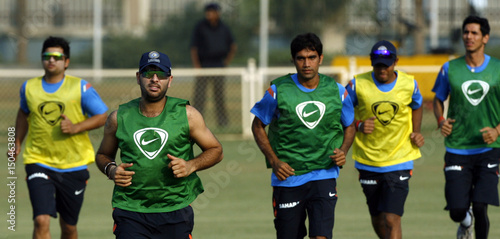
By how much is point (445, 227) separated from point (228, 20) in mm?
29954

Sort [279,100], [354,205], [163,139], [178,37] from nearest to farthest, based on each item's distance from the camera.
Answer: [163,139] → [279,100] → [354,205] → [178,37]

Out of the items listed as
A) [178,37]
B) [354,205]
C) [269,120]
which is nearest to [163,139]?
[269,120]

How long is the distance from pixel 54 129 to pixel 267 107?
2260 millimetres

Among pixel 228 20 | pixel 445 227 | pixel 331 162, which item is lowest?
pixel 445 227

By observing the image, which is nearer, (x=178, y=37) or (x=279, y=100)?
(x=279, y=100)

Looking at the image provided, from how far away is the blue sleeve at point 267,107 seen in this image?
7.47 m

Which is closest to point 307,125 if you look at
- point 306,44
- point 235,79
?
point 306,44

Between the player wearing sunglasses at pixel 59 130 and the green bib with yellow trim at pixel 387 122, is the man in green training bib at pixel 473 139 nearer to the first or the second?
the green bib with yellow trim at pixel 387 122

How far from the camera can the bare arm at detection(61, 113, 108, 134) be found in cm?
852

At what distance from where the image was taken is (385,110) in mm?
8422

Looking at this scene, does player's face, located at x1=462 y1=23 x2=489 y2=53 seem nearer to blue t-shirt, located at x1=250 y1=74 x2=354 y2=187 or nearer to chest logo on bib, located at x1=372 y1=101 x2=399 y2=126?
chest logo on bib, located at x1=372 y1=101 x2=399 y2=126

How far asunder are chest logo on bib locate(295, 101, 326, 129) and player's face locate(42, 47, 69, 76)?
8.32 ft

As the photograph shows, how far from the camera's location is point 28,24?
143 ft

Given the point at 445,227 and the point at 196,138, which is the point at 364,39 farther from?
the point at 196,138
